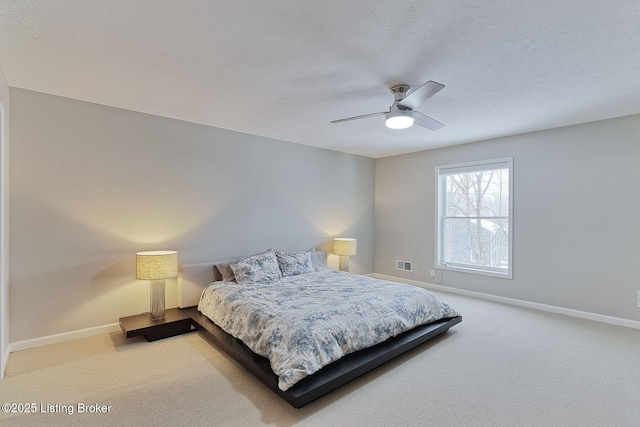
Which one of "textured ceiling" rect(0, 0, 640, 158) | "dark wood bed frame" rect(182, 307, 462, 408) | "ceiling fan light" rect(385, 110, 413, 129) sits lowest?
"dark wood bed frame" rect(182, 307, 462, 408)

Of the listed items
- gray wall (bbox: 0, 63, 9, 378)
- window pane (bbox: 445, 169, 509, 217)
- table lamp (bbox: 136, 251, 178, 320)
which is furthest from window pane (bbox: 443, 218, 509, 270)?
gray wall (bbox: 0, 63, 9, 378)

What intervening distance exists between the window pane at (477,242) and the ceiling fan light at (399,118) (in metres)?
3.07

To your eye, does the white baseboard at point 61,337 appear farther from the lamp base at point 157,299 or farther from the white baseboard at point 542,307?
the white baseboard at point 542,307

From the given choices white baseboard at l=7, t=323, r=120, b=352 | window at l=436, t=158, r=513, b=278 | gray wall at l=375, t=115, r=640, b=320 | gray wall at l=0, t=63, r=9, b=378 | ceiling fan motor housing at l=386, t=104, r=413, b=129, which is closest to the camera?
gray wall at l=0, t=63, r=9, b=378

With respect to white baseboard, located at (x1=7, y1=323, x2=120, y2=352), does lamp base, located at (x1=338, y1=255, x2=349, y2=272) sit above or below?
above

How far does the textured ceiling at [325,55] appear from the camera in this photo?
6.18 ft

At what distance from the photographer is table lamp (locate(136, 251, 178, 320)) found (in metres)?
3.35

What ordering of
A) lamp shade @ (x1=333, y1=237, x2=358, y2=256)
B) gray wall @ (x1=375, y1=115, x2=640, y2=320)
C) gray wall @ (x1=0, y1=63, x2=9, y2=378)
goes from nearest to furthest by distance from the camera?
1. gray wall @ (x1=0, y1=63, x2=9, y2=378)
2. gray wall @ (x1=375, y1=115, x2=640, y2=320)
3. lamp shade @ (x1=333, y1=237, x2=358, y2=256)

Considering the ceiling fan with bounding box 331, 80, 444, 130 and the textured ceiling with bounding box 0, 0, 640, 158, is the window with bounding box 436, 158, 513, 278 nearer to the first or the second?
the textured ceiling with bounding box 0, 0, 640, 158

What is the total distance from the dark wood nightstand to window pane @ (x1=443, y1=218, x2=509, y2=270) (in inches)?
175

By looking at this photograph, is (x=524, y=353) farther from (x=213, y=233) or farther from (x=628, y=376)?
(x=213, y=233)

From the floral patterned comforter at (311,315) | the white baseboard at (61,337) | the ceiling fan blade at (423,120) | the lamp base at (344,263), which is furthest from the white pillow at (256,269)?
the ceiling fan blade at (423,120)

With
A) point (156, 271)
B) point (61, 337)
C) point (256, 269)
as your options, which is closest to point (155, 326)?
point (156, 271)

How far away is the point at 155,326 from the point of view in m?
3.28
